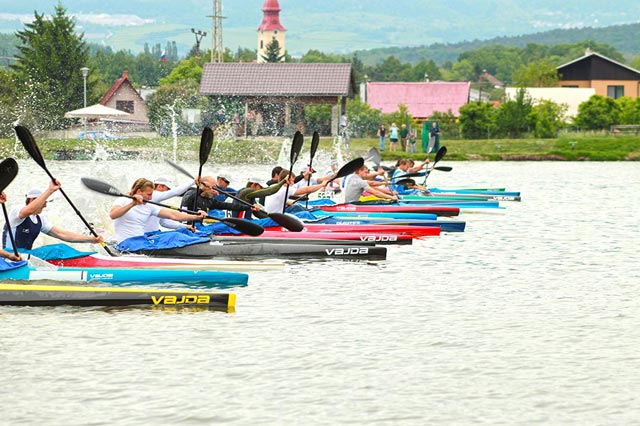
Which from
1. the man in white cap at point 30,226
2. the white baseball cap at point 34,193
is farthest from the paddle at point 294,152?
the white baseball cap at point 34,193

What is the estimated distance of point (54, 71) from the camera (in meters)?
76.4

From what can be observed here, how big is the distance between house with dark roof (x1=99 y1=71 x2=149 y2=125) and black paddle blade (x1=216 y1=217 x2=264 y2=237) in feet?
244

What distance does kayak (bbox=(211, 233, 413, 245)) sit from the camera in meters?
19.7

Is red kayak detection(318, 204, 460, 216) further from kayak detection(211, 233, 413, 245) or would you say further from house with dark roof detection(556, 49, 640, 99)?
house with dark roof detection(556, 49, 640, 99)

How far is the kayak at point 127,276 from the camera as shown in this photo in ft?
49.5

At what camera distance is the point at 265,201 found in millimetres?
22484

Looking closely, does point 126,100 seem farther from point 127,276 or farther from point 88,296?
point 88,296

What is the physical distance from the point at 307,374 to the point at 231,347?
1447 millimetres

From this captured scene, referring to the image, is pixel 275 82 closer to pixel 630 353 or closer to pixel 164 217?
pixel 164 217

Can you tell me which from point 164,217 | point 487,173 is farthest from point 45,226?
point 487,173

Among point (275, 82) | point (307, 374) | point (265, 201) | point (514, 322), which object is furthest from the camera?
point (275, 82)

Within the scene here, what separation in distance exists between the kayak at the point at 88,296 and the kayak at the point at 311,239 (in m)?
4.62

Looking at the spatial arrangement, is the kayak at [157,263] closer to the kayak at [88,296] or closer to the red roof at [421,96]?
the kayak at [88,296]

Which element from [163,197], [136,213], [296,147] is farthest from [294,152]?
[136,213]
